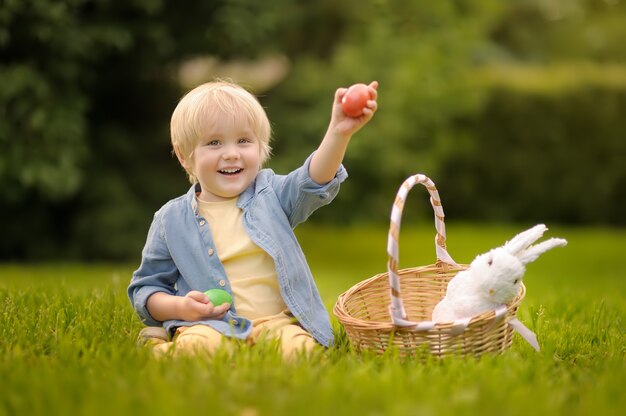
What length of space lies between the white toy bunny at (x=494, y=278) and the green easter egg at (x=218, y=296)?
30.6 inches

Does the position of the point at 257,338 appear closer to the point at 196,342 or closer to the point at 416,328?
the point at 196,342

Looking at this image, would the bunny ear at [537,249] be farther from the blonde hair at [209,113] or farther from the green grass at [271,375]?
the blonde hair at [209,113]

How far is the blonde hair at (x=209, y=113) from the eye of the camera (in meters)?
2.69

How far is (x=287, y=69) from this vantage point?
8250mm

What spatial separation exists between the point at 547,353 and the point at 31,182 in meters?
5.03

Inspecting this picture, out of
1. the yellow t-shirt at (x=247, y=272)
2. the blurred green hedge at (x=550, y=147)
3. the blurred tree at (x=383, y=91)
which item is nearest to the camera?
the yellow t-shirt at (x=247, y=272)

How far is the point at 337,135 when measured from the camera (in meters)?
2.47

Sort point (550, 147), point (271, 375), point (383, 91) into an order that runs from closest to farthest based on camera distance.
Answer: point (271, 375) → point (383, 91) → point (550, 147)

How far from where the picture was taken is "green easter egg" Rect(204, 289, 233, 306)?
2568 millimetres


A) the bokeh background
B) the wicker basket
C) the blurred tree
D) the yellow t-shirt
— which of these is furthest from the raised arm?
the blurred tree

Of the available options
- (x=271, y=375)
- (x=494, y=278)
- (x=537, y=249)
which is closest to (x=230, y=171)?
(x=271, y=375)

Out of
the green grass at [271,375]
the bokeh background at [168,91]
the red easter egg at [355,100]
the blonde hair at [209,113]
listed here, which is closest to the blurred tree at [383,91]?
the bokeh background at [168,91]

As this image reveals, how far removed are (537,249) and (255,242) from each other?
3.25 ft

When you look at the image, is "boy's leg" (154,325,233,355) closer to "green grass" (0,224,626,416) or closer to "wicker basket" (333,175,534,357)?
"green grass" (0,224,626,416)
